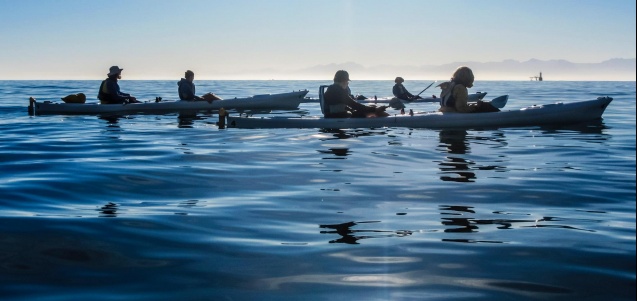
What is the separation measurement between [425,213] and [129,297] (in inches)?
140

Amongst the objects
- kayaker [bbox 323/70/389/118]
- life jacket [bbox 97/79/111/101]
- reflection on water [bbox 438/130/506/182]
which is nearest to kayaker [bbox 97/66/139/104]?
life jacket [bbox 97/79/111/101]

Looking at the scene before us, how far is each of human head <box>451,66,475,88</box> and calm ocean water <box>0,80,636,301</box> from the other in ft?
10.6

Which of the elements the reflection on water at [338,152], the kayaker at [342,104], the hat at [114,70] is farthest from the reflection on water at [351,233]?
the hat at [114,70]

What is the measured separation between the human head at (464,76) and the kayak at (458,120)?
1.32 metres

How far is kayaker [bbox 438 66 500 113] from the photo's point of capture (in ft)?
50.6

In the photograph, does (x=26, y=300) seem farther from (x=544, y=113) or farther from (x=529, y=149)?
(x=544, y=113)

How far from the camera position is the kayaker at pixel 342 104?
54.0 feet

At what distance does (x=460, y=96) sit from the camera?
54.3 feet

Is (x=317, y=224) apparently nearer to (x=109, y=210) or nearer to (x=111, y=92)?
(x=109, y=210)

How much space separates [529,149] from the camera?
42.0ft

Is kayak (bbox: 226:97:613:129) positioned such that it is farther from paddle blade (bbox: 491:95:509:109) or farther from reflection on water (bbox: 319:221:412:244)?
reflection on water (bbox: 319:221:412:244)

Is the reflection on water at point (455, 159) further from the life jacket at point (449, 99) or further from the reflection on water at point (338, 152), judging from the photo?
the reflection on water at point (338, 152)

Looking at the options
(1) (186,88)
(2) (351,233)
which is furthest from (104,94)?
(2) (351,233)

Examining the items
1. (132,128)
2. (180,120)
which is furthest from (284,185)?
(180,120)
